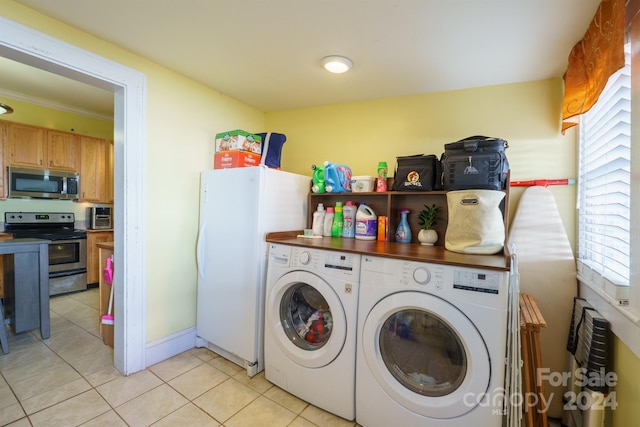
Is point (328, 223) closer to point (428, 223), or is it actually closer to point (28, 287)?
point (428, 223)

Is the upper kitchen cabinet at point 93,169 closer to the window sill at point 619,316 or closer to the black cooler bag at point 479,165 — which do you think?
the black cooler bag at point 479,165

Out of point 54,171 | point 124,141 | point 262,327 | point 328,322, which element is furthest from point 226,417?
point 54,171

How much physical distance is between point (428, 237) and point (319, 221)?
834 mm

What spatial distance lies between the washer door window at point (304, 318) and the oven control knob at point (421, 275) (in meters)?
0.45

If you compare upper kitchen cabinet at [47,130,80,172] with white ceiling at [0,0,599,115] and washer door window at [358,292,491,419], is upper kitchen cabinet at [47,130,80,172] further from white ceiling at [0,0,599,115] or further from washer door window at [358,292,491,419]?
washer door window at [358,292,491,419]

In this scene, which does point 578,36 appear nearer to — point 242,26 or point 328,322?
point 242,26

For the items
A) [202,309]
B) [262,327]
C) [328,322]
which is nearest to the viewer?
[328,322]

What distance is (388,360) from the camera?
1428mm

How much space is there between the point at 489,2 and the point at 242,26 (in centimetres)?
122

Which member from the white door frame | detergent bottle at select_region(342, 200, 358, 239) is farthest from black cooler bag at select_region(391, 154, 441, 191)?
the white door frame

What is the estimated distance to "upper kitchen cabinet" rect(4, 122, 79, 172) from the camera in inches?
124

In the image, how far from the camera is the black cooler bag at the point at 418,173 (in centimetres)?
189

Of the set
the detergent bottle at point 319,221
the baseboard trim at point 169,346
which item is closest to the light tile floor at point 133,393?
the baseboard trim at point 169,346

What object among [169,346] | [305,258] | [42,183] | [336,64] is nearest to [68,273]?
[42,183]
